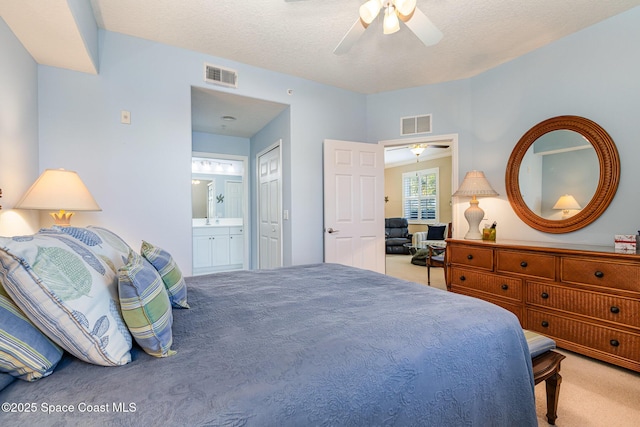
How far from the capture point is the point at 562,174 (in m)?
2.78

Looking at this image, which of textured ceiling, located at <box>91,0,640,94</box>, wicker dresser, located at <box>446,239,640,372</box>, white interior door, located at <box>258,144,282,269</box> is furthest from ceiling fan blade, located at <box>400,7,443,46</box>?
white interior door, located at <box>258,144,282,269</box>

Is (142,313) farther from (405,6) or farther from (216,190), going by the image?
(216,190)

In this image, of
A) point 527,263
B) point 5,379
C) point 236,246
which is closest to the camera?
point 5,379

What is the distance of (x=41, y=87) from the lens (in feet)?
8.12

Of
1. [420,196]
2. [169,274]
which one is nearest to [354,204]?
[169,274]

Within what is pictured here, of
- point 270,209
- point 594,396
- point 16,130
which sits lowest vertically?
point 594,396

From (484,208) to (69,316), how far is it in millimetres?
3743

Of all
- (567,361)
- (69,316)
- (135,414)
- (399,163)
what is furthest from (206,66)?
(399,163)

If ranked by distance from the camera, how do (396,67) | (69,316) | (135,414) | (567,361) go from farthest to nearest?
(396,67), (567,361), (69,316), (135,414)

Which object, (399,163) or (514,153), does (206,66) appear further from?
(399,163)

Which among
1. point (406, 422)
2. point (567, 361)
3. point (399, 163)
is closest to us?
point (406, 422)

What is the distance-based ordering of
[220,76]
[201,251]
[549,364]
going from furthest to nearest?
1. [201,251]
2. [220,76]
3. [549,364]

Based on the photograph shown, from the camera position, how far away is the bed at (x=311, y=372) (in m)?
0.68

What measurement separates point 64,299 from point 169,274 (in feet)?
1.75
